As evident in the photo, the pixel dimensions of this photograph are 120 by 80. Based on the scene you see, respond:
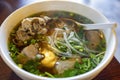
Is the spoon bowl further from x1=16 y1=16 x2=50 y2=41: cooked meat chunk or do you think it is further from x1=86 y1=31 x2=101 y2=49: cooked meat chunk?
x1=16 y1=16 x2=50 y2=41: cooked meat chunk

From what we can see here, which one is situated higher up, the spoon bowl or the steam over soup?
the spoon bowl

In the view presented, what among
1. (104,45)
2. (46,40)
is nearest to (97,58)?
(104,45)

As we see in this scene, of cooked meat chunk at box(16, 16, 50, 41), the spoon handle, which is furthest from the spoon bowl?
cooked meat chunk at box(16, 16, 50, 41)

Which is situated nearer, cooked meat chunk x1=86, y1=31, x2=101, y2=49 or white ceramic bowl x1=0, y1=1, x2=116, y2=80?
white ceramic bowl x1=0, y1=1, x2=116, y2=80

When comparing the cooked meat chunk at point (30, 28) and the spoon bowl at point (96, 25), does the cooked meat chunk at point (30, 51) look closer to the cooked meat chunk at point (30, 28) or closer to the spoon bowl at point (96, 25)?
the cooked meat chunk at point (30, 28)

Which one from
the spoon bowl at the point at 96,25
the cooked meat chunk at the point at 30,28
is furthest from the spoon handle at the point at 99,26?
the cooked meat chunk at the point at 30,28

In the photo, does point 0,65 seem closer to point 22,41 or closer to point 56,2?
point 22,41

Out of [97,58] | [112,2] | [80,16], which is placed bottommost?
[97,58]
